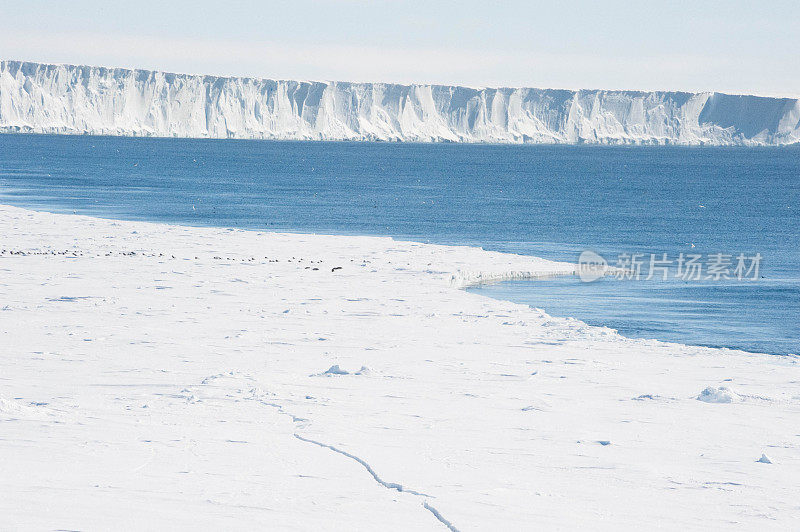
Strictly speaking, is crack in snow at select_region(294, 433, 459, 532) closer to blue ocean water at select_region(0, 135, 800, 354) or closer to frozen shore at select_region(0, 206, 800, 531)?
frozen shore at select_region(0, 206, 800, 531)

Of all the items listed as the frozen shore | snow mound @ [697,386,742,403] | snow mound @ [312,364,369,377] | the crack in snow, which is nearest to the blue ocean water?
the frozen shore

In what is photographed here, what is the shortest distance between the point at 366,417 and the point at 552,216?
42.2 meters

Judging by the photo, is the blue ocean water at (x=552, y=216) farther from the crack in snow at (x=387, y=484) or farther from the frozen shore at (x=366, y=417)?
the crack in snow at (x=387, y=484)

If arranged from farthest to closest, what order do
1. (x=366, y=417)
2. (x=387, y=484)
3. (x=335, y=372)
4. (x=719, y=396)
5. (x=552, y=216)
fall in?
(x=552, y=216) → (x=335, y=372) → (x=719, y=396) → (x=366, y=417) → (x=387, y=484)

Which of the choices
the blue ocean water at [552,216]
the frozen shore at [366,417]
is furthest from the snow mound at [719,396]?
the blue ocean water at [552,216]

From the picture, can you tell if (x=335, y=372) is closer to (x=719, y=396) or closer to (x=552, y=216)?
(x=719, y=396)

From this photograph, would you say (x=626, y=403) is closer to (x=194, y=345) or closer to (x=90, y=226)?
(x=194, y=345)

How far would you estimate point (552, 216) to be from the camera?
5194cm

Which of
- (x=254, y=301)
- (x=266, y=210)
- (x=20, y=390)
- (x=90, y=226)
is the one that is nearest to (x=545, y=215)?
(x=266, y=210)

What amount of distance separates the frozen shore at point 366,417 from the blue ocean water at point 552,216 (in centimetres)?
397

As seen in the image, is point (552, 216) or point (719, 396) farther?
point (552, 216)

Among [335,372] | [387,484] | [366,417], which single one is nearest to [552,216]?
[335,372]

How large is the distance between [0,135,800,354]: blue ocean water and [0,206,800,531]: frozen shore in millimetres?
3974

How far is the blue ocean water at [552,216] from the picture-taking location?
21875 mm
